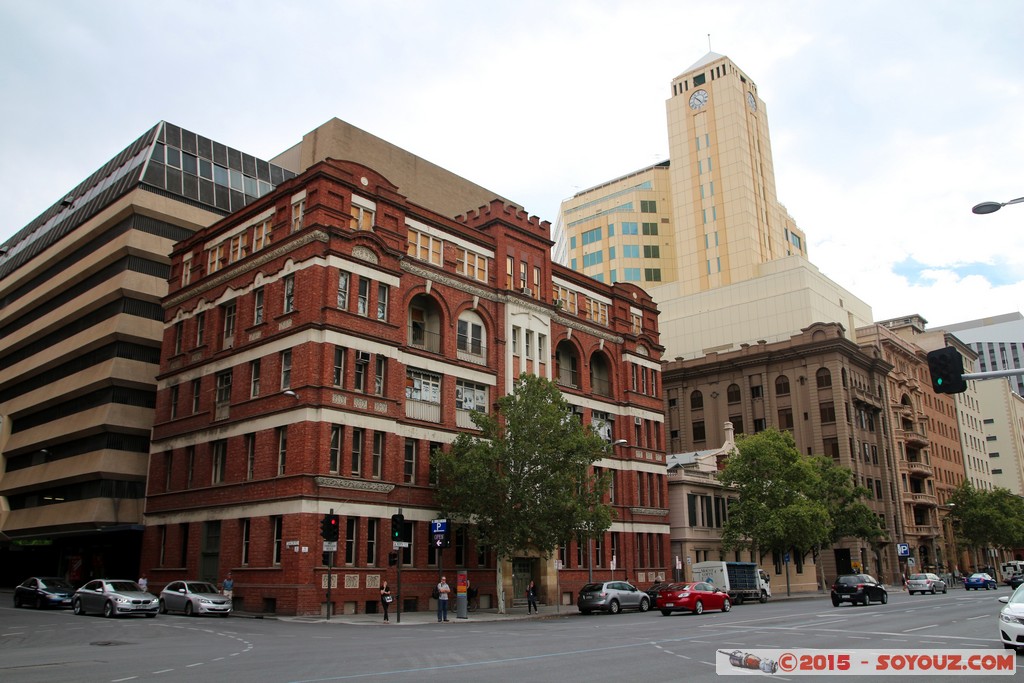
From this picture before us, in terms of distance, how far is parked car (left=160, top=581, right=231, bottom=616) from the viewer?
110 ft

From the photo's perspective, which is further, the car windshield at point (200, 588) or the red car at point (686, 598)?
the red car at point (686, 598)

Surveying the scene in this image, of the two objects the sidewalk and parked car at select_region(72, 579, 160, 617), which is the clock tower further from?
parked car at select_region(72, 579, 160, 617)

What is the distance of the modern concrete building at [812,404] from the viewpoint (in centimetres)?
7644

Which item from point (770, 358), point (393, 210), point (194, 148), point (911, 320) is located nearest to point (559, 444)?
point (393, 210)

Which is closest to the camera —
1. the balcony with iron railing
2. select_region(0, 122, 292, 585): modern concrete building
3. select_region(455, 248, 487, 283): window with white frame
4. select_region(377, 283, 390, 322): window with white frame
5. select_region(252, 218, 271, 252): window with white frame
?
select_region(377, 283, 390, 322): window with white frame

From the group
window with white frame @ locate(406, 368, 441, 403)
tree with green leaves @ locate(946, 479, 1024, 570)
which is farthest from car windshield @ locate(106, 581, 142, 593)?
tree with green leaves @ locate(946, 479, 1024, 570)

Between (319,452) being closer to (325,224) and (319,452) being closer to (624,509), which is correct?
(325,224)

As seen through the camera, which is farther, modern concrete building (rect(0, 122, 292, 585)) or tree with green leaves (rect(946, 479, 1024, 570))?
tree with green leaves (rect(946, 479, 1024, 570))

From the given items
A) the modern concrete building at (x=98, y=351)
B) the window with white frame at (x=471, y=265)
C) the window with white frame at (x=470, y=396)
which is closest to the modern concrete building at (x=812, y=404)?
the window with white frame at (x=471, y=265)

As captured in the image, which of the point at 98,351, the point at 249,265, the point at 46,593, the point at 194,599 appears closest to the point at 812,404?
the point at 249,265

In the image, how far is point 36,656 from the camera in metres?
18.5

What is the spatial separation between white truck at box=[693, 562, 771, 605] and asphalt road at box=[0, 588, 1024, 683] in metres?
15.0

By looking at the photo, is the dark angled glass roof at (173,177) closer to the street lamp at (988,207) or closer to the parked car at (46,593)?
the parked car at (46,593)

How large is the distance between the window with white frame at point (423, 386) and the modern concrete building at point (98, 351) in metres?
18.6
